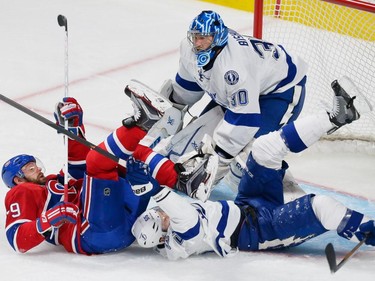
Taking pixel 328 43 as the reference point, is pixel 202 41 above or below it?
above

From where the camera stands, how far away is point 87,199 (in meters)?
3.80

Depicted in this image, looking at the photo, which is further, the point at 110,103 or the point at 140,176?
the point at 110,103

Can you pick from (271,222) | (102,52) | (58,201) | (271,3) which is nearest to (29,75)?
(102,52)

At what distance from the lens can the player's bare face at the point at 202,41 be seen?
164 inches

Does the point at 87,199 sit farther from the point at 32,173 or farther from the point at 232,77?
the point at 232,77

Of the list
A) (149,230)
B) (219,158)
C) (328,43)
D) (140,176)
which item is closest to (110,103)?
(328,43)

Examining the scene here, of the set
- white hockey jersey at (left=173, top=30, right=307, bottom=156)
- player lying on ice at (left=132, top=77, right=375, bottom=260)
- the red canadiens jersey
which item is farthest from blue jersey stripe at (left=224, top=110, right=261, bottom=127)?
the red canadiens jersey

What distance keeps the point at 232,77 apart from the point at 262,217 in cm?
65

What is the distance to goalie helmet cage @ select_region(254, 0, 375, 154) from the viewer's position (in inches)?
197

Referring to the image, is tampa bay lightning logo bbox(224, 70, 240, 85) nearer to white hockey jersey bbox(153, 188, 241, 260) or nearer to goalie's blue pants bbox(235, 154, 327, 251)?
goalie's blue pants bbox(235, 154, 327, 251)

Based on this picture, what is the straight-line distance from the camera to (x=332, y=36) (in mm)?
5355

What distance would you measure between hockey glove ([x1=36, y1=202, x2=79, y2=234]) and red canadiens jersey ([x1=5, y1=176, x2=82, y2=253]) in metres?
0.06

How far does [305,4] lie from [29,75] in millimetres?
1642

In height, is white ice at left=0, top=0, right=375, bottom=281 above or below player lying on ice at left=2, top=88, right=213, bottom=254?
below
